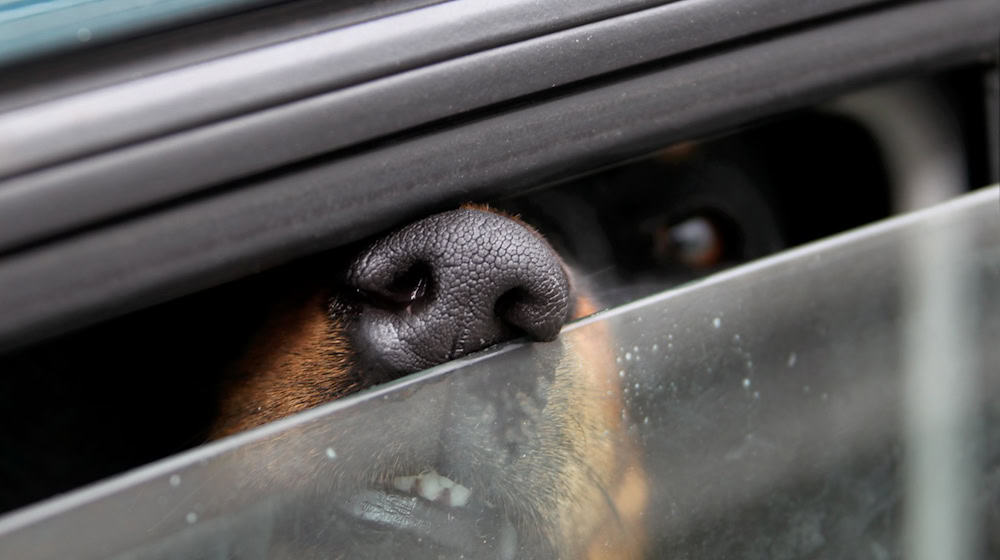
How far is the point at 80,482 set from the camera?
37.3 inches

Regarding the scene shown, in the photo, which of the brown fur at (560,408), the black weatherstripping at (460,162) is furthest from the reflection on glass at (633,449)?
the black weatherstripping at (460,162)

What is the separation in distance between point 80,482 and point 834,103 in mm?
1053

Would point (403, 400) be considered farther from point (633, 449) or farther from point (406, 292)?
point (633, 449)

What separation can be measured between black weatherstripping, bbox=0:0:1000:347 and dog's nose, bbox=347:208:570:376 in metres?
0.03

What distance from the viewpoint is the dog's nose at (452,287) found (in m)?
0.79

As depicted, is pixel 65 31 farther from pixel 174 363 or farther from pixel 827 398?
pixel 827 398

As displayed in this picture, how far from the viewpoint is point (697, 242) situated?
115 cm

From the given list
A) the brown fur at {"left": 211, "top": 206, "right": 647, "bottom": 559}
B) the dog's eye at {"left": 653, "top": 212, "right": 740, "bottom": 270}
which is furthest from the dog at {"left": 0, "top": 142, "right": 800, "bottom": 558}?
the dog's eye at {"left": 653, "top": 212, "right": 740, "bottom": 270}

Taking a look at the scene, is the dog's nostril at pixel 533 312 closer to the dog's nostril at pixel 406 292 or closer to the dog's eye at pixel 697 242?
the dog's nostril at pixel 406 292

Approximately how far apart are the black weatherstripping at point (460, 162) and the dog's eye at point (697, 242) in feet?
0.76

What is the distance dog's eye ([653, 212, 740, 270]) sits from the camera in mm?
1131

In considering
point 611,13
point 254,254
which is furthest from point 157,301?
point 611,13

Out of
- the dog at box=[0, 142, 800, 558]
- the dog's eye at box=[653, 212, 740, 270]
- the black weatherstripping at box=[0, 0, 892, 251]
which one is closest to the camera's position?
the black weatherstripping at box=[0, 0, 892, 251]

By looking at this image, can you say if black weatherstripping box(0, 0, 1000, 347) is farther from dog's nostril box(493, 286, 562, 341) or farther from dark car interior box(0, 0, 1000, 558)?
dog's nostril box(493, 286, 562, 341)
